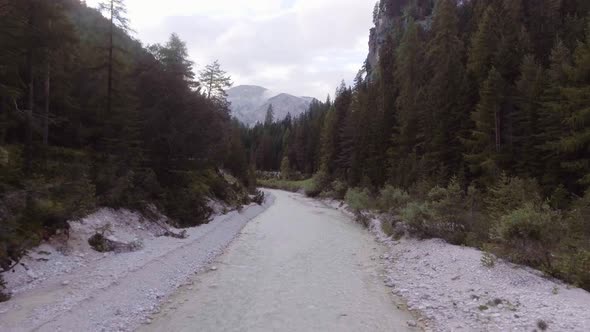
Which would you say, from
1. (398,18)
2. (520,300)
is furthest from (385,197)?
(398,18)

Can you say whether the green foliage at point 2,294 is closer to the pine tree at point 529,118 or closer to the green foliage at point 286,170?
the pine tree at point 529,118

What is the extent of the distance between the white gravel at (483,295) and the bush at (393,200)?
1290cm

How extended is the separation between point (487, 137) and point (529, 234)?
19.2m

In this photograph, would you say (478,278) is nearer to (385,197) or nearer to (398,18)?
(385,197)

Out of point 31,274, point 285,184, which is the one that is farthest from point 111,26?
point 285,184

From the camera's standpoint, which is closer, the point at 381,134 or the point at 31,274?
the point at 31,274

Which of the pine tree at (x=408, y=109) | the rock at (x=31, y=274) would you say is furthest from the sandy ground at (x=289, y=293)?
the pine tree at (x=408, y=109)

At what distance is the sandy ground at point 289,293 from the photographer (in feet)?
29.4

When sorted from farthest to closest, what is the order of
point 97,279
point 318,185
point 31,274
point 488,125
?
point 318,185, point 488,125, point 97,279, point 31,274

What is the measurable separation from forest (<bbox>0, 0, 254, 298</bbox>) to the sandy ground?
16.4 feet

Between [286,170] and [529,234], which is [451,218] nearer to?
[529,234]

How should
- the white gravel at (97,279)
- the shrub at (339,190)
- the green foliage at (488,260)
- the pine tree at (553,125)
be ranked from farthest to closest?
the shrub at (339,190)
the pine tree at (553,125)
the green foliage at (488,260)
the white gravel at (97,279)

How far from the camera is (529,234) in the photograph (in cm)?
1131

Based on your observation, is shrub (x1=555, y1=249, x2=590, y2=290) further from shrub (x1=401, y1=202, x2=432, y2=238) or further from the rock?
the rock
